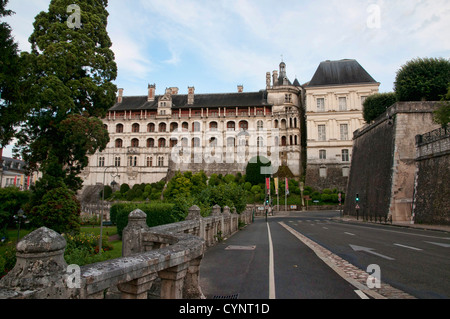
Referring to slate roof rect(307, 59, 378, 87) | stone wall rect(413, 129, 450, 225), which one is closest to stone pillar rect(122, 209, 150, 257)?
stone wall rect(413, 129, 450, 225)

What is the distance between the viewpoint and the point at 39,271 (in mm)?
2463

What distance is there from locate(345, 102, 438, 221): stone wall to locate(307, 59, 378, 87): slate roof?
3176cm

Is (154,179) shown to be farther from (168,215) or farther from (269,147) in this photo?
(168,215)

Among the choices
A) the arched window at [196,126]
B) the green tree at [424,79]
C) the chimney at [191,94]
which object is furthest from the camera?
the chimney at [191,94]

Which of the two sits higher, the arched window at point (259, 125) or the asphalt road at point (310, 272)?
the arched window at point (259, 125)

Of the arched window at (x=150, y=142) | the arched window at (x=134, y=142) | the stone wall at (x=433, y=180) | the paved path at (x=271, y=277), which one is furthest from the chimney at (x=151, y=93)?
the paved path at (x=271, y=277)

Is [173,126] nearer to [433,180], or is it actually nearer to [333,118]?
[333,118]

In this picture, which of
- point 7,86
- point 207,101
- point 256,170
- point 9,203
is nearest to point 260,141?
point 256,170

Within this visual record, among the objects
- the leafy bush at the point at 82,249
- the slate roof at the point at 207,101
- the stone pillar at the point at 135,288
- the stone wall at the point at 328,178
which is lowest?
the leafy bush at the point at 82,249

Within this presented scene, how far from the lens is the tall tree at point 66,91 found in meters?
19.7

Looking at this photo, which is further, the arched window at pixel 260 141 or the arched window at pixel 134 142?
the arched window at pixel 134 142

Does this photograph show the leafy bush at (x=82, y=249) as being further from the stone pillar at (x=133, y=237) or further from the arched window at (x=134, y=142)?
the arched window at (x=134, y=142)

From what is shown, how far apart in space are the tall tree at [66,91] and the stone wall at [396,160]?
2571cm

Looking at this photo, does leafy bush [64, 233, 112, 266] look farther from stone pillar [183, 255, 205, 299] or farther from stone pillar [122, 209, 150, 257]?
stone pillar [183, 255, 205, 299]
